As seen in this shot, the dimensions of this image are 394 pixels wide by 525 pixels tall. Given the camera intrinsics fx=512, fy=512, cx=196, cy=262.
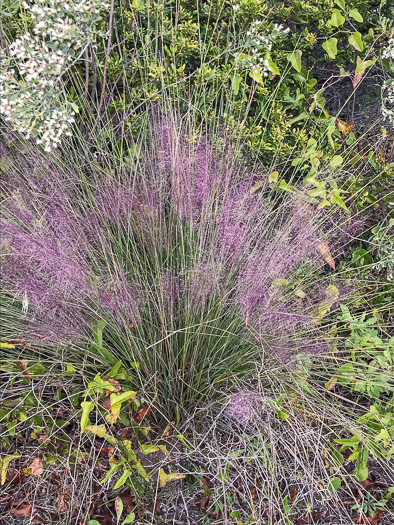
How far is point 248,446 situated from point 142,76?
5.22 ft

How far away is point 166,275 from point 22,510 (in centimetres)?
91

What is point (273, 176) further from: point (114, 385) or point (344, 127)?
point (114, 385)

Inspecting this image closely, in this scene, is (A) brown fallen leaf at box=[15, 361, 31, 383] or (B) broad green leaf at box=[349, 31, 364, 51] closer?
(A) brown fallen leaf at box=[15, 361, 31, 383]

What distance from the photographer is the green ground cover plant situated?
165 cm

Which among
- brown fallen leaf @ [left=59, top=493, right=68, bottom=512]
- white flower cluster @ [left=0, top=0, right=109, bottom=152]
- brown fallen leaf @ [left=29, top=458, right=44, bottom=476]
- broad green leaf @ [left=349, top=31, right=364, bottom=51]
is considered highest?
broad green leaf @ [left=349, top=31, right=364, bottom=51]

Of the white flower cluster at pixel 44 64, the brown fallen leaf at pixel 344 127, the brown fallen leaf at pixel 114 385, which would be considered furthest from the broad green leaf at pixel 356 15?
the brown fallen leaf at pixel 114 385

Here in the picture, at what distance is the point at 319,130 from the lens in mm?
2447

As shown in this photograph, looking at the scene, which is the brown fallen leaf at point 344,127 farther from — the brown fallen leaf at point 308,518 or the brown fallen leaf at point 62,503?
the brown fallen leaf at point 62,503

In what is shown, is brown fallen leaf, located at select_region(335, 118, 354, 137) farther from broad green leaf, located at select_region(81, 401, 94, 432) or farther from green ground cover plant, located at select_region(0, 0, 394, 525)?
broad green leaf, located at select_region(81, 401, 94, 432)

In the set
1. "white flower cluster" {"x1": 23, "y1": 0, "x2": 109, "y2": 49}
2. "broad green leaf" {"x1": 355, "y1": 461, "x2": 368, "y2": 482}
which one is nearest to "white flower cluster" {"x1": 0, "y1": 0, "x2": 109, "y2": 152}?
"white flower cluster" {"x1": 23, "y1": 0, "x2": 109, "y2": 49}

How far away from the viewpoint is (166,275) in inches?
71.6

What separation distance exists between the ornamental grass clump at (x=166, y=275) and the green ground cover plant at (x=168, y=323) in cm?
1

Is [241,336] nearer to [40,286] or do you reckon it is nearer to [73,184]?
[40,286]

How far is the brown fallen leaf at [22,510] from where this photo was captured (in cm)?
169
